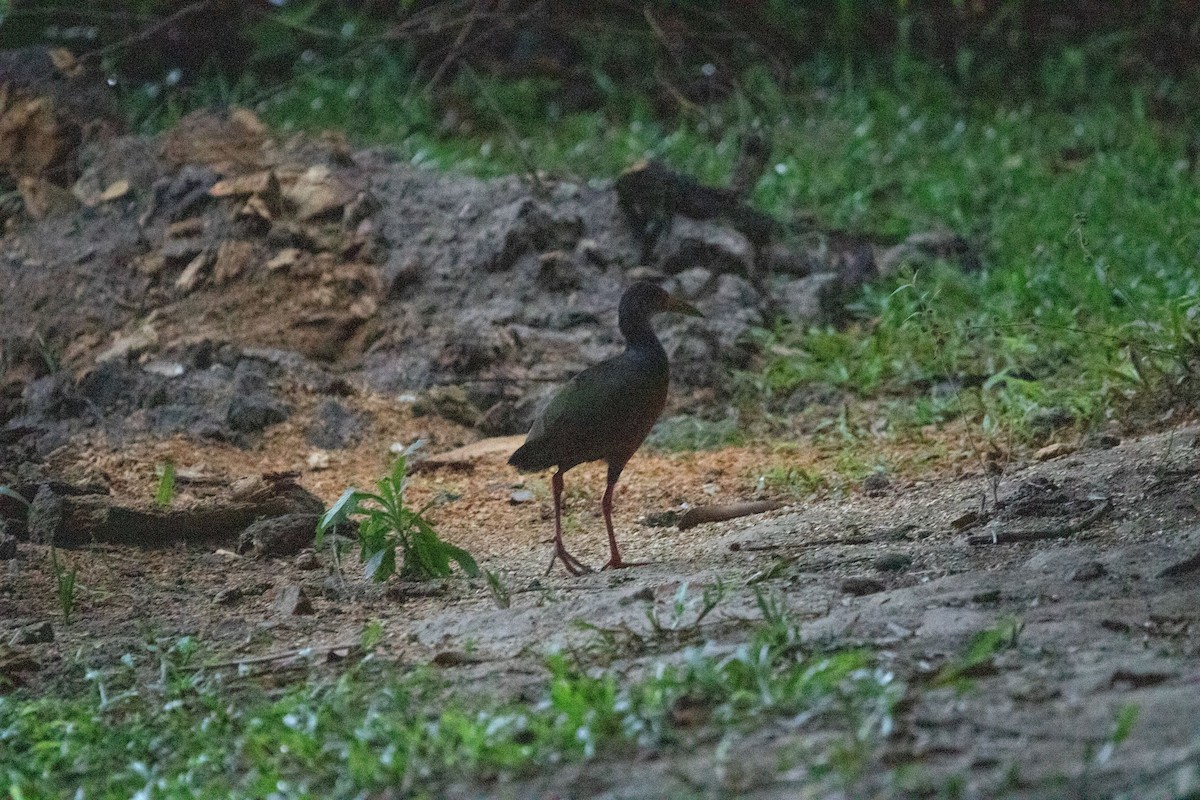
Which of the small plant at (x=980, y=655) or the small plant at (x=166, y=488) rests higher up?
the small plant at (x=166, y=488)

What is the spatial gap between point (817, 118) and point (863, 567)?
7.18 m

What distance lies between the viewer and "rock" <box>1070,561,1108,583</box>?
4.07 metres

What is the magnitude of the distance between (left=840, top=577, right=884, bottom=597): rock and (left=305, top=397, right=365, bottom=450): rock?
3.57m

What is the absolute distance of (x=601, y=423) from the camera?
212 inches

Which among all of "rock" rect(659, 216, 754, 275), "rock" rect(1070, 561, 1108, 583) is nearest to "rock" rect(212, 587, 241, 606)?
"rock" rect(1070, 561, 1108, 583)

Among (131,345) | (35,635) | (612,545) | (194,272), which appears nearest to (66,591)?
(35,635)

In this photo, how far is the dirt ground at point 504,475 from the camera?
314 cm

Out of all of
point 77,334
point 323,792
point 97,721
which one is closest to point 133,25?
point 77,334

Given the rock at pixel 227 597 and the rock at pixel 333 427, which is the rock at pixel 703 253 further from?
the rock at pixel 227 597

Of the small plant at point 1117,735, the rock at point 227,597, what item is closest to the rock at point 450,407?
the rock at point 227,597

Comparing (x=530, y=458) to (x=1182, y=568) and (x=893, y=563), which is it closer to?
(x=893, y=563)

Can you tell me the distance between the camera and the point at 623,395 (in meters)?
5.43

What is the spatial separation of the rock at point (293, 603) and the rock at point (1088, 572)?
2.34 meters

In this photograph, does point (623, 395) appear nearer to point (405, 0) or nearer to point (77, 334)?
point (405, 0)
